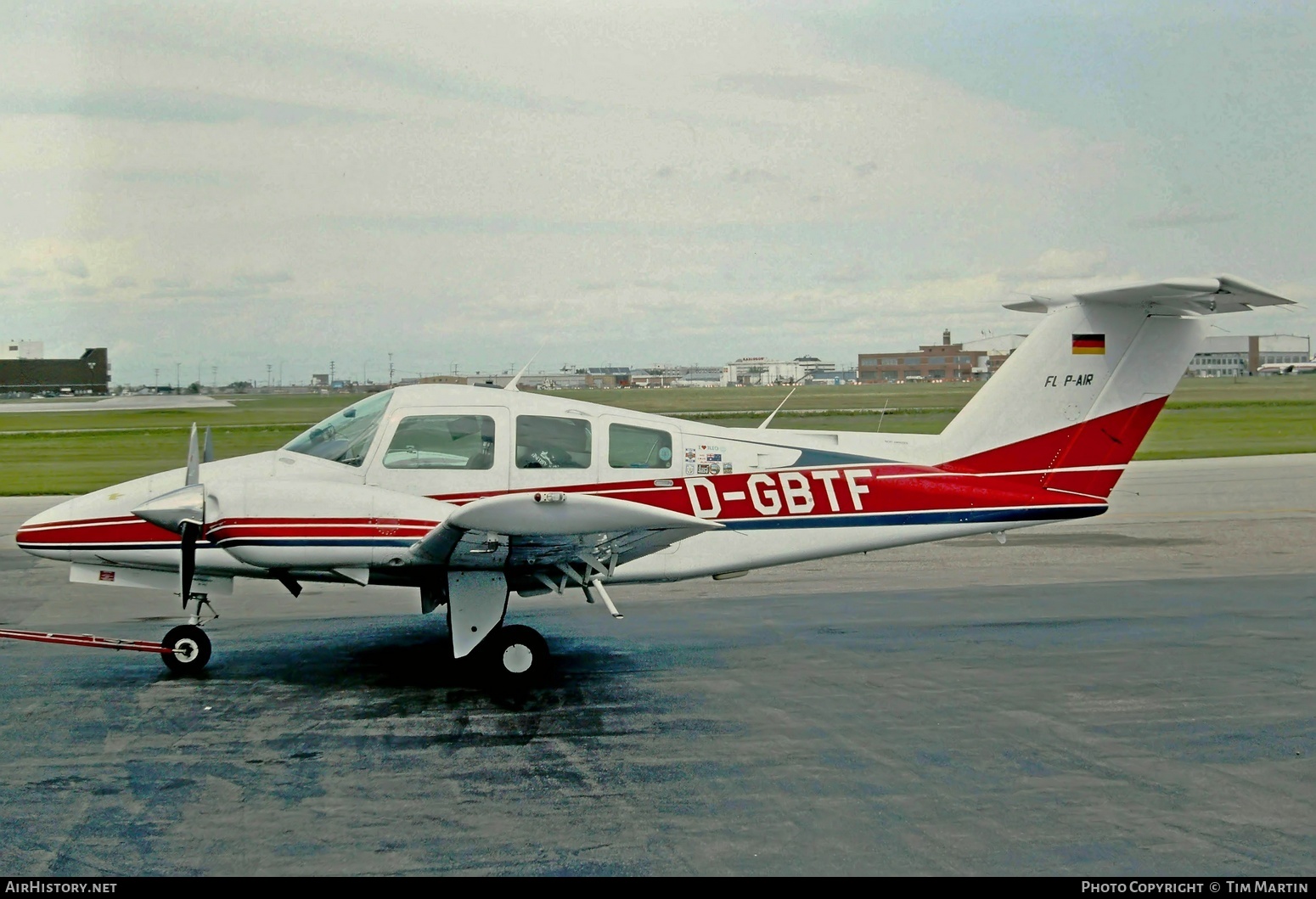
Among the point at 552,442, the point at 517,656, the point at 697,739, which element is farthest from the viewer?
the point at 552,442

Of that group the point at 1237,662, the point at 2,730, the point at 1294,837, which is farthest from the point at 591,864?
the point at 1237,662

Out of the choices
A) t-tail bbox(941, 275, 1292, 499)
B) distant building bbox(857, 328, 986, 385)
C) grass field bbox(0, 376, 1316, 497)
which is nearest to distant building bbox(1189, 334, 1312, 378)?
grass field bbox(0, 376, 1316, 497)

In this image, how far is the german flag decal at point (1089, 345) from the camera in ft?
35.9

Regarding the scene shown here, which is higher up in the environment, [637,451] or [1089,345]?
[1089,345]

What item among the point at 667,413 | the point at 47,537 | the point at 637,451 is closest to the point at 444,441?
the point at 637,451

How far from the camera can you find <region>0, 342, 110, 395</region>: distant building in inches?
3135

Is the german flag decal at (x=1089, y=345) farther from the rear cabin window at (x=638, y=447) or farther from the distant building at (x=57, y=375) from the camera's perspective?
the distant building at (x=57, y=375)

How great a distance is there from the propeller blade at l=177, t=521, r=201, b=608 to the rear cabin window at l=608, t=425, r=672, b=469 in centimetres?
359

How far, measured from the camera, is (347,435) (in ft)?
32.3

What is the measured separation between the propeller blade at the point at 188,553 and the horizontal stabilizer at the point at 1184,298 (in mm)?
8200

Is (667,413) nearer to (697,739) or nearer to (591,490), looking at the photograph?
(591,490)

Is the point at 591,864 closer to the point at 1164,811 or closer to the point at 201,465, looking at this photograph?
the point at 1164,811

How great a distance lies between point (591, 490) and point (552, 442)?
0.57m

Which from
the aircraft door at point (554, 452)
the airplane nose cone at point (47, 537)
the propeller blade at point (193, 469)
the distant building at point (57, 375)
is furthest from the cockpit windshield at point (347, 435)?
the distant building at point (57, 375)
